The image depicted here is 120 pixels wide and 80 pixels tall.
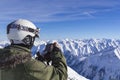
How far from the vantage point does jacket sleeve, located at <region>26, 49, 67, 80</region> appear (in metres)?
4.89

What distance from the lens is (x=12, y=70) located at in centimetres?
499

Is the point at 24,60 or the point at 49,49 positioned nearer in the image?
the point at 24,60

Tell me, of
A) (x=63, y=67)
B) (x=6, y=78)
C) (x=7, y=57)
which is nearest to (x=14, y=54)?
(x=7, y=57)

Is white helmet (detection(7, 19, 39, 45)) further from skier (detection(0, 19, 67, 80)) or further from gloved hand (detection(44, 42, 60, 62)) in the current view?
gloved hand (detection(44, 42, 60, 62))

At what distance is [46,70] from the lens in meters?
4.98

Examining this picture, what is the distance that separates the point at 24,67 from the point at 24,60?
137 mm

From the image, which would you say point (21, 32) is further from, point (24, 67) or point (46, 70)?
point (46, 70)

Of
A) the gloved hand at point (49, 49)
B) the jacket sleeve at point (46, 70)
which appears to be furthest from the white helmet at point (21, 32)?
the jacket sleeve at point (46, 70)

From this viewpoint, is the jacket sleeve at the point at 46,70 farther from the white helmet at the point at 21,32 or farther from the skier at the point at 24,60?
the white helmet at the point at 21,32

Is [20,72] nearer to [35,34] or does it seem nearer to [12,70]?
[12,70]

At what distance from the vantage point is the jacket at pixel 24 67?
4.90 m

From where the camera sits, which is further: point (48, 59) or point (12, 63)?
point (48, 59)

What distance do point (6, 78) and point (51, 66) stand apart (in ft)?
2.71

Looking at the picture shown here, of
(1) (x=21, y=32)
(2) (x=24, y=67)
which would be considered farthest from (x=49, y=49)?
(2) (x=24, y=67)
